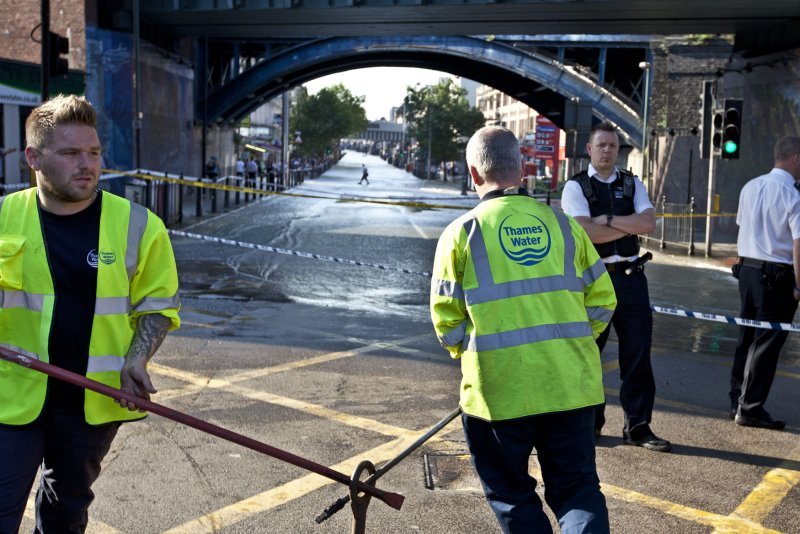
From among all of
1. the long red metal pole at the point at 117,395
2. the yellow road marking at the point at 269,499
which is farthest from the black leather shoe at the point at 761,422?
the long red metal pole at the point at 117,395

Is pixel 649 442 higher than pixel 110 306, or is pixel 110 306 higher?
pixel 110 306

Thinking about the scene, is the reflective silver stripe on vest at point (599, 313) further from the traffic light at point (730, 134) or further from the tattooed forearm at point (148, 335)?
the traffic light at point (730, 134)

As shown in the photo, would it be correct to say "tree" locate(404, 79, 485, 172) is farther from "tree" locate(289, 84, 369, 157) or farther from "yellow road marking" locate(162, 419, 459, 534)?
"yellow road marking" locate(162, 419, 459, 534)

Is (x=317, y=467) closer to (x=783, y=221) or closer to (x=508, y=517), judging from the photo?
(x=508, y=517)

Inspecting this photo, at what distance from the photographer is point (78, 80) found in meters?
27.9

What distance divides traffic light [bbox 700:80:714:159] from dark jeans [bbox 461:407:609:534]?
55.0 ft

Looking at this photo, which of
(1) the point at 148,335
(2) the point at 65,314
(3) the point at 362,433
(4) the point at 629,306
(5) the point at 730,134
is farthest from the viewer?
(5) the point at 730,134

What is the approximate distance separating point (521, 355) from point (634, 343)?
105 inches

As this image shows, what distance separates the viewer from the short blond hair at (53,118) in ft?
10.4

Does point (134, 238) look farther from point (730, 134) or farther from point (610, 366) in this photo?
point (730, 134)

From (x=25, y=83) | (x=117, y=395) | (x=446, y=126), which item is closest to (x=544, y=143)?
(x=25, y=83)

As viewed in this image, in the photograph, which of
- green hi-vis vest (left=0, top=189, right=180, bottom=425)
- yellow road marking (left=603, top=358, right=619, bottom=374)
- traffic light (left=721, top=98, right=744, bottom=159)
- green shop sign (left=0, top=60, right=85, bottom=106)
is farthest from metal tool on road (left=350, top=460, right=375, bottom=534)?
green shop sign (left=0, top=60, right=85, bottom=106)

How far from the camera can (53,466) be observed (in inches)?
125

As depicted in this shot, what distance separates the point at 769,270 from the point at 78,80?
2529cm
